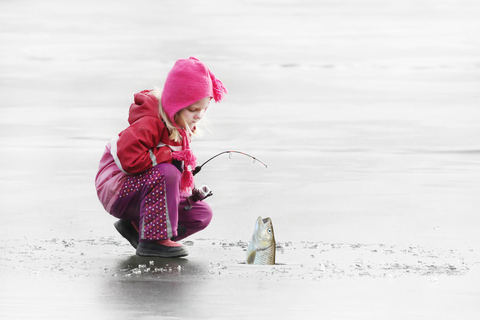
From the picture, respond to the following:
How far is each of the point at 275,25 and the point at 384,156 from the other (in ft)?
43.7

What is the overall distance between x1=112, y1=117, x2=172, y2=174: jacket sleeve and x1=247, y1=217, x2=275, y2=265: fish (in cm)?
68

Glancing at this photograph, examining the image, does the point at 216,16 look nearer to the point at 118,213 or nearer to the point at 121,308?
the point at 118,213

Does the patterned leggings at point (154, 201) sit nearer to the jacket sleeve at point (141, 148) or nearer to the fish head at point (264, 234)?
the jacket sleeve at point (141, 148)

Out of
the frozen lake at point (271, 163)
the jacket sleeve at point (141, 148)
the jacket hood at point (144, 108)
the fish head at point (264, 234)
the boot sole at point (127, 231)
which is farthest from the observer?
the boot sole at point (127, 231)

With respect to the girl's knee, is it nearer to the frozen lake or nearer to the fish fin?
the frozen lake

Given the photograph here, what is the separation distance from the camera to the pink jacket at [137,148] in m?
6.39

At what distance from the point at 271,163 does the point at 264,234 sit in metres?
4.47

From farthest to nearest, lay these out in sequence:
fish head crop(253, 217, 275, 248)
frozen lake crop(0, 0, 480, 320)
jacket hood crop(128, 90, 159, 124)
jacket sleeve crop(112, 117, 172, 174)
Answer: jacket hood crop(128, 90, 159, 124)
jacket sleeve crop(112, 117, 172, 174)
fish head crop(253, 217, 275, 248)
frozen lake crop(0, 0, 480, 320)

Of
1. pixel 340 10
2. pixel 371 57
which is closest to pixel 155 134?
pixel 371 57

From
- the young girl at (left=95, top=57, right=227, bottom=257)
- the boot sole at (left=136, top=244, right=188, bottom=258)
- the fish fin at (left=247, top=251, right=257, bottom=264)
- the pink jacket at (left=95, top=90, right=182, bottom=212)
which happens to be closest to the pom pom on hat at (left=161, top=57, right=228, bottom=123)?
the young girl at (left=95, top=57, right=227, bottom=257)

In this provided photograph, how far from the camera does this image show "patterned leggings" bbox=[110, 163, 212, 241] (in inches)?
254

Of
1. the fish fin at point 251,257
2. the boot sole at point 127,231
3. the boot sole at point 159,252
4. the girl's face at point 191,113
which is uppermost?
the girl's face at point 191,113

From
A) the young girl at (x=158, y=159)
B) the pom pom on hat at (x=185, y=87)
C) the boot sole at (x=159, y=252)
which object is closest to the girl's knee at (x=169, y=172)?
the young girl at (x=158, y=159)

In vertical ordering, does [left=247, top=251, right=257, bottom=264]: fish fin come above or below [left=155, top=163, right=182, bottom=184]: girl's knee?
below
